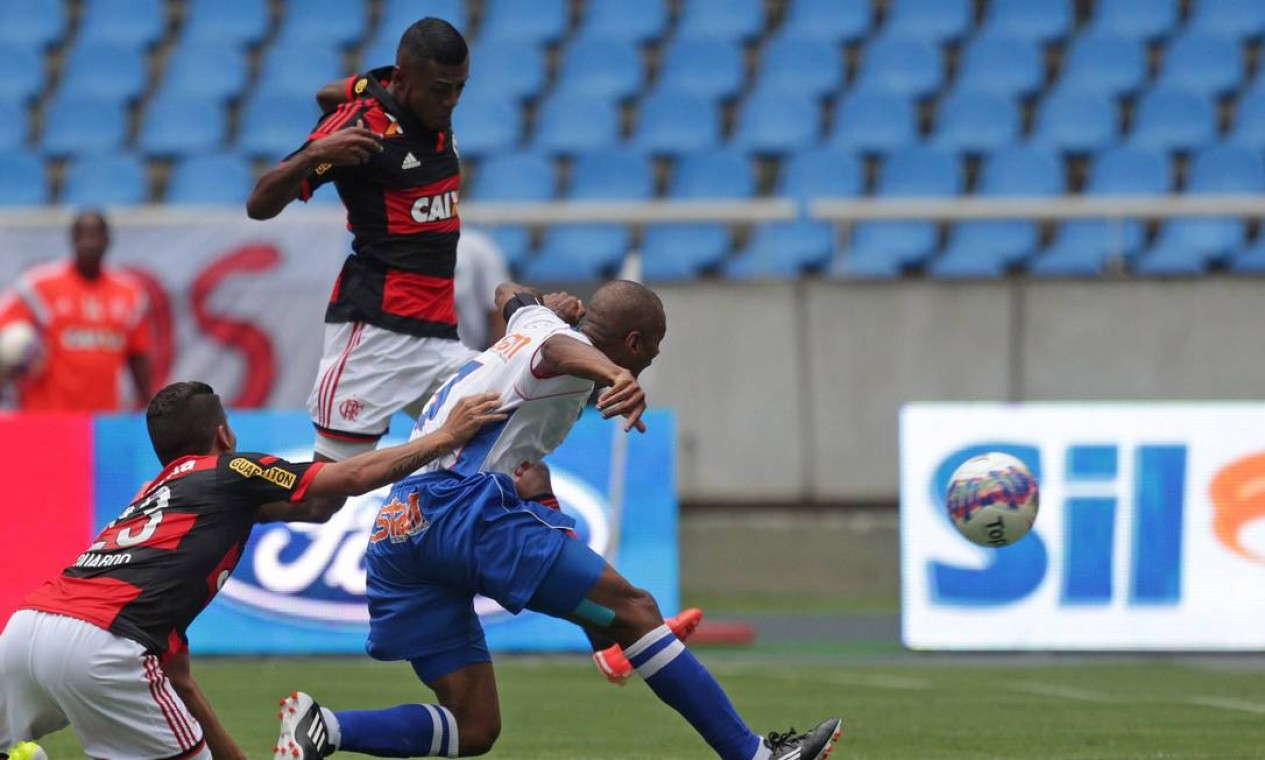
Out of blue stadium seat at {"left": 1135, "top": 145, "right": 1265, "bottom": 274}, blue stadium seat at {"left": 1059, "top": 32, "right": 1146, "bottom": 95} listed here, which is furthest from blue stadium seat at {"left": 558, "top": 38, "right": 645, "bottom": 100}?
blue stadium seat at {"left": 1135, "top": 145, "right": 1265, "bottom": 274}

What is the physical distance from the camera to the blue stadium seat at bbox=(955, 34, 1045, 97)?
1667 centimetres

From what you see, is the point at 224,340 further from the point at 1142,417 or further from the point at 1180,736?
the point at 1180,736

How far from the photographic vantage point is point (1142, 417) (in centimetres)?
1100

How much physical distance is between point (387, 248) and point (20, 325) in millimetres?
5272

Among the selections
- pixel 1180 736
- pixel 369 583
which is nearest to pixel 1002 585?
pixel 1180 736

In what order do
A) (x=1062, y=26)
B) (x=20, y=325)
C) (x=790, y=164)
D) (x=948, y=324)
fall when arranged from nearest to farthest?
1. (x=20, y=325)
2. (x=948, y=324)
3. (x=790, y=164)
4. (x=1062, y=26)

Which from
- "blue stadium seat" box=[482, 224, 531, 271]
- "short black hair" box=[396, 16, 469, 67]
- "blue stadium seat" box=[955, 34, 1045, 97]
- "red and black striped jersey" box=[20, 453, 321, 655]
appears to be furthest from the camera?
"blue stadium seat" box=[955, 34, 1045, 97]

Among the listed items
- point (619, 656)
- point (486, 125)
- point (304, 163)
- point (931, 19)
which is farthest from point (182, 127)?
point (619, 656)

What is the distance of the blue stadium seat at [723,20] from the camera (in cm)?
1747

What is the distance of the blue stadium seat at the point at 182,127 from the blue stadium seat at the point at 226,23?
37.5 inches

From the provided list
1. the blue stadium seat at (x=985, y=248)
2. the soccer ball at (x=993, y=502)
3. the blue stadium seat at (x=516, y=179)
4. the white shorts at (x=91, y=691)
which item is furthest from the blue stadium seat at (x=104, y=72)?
the white shorts at (x=91, y=691)

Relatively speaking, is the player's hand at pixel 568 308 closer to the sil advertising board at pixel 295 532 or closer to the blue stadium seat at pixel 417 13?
the sil advertising board at pixel 295 532

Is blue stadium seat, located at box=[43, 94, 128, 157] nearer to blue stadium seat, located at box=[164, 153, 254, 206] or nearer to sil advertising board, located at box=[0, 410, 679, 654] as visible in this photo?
blue stadium seat, located at box=[164, 153, 254, 206]

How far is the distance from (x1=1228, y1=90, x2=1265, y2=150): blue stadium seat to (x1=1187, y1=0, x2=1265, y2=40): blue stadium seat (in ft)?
2.67
